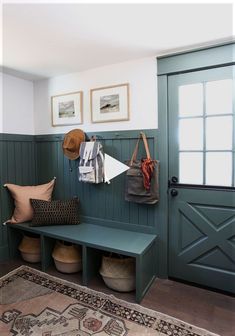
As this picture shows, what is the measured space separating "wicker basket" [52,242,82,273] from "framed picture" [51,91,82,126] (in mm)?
1411

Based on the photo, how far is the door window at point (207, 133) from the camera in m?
1.90

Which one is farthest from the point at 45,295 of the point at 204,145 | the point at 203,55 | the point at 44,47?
the point at 203,55

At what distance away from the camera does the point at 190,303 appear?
1858mm

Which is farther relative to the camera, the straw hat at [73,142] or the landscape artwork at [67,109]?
the landscape artwork at [67,109]

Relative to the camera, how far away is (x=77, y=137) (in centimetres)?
248

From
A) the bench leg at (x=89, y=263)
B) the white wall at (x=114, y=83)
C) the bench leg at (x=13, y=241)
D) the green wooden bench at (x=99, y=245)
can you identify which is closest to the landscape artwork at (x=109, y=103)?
the white wall at (x=114, y=83)

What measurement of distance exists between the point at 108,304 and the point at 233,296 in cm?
110

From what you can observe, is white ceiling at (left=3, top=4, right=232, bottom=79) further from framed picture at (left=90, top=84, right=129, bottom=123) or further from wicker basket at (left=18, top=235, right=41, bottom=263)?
wicker basket at (left=18, top=235, right=41, bottom=263)

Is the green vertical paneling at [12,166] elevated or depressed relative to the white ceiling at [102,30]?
depressed

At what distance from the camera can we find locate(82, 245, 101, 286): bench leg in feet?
6.86

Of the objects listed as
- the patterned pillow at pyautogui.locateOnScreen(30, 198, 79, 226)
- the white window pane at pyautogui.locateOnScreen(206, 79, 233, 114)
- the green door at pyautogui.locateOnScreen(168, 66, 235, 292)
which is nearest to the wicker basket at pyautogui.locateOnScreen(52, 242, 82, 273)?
the patterned pillow at pyautogui.locateOnScreen(30, 198, 79, 226)

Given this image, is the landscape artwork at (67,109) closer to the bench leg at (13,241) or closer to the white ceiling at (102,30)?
the white ceiling at (102,30)

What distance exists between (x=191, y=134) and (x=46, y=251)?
1.93 meters

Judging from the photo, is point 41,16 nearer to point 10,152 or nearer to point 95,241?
point 10,152
